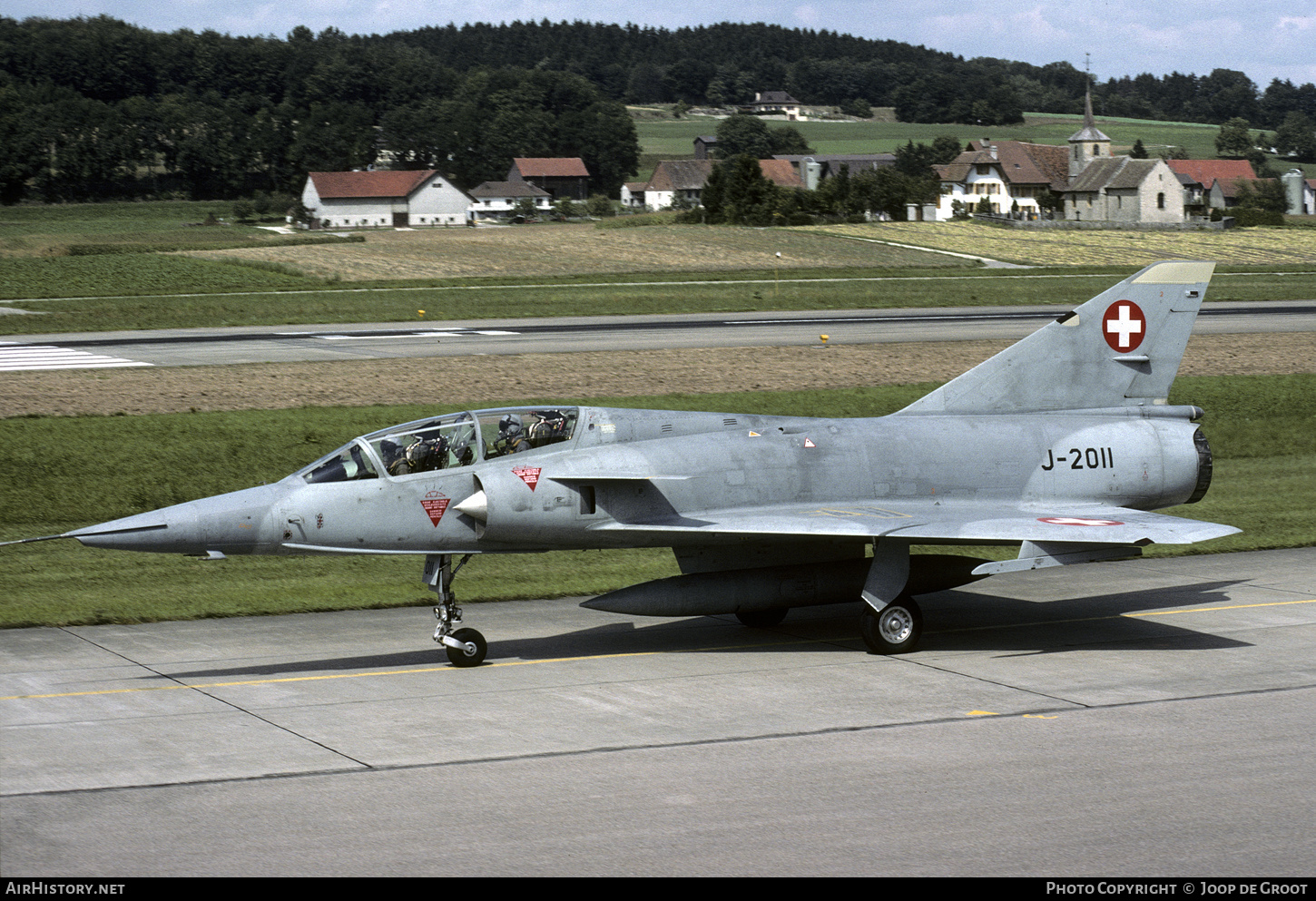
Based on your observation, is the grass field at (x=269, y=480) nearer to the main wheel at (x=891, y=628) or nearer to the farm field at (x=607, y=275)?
the main wheel at (x=891, y=628)

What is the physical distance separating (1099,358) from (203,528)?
10.8 metres

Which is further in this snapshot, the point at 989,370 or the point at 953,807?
the point at 989,370

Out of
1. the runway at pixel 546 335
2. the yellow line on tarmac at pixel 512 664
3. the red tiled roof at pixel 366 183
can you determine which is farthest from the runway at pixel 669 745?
the red tiled roof at pixel 366 183

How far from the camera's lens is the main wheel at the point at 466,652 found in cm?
1416

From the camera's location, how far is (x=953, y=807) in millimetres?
9625

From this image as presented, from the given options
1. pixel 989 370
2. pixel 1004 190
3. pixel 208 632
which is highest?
pixel 1004 190

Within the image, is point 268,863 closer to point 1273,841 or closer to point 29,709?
point 29,709

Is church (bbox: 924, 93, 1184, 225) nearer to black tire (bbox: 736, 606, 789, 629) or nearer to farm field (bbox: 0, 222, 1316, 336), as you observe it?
farm field (bbox: 0, 222, 1316, 336)

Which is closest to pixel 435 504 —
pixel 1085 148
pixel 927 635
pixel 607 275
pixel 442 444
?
pixel 442 444

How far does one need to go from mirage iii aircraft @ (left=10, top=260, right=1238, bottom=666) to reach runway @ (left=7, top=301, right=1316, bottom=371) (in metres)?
24.3

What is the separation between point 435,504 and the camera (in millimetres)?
13812

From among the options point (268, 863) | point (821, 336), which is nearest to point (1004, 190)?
point (821, 336)

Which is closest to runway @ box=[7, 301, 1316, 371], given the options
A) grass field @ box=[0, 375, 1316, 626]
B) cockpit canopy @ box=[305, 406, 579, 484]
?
grass field @ box=[0, 375, 1316, 626]
